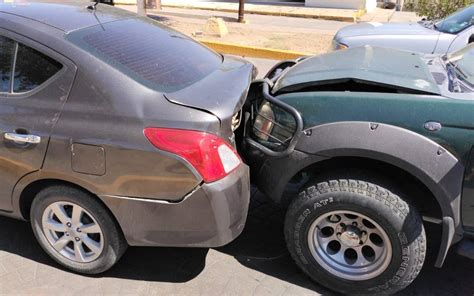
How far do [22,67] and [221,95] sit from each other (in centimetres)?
121

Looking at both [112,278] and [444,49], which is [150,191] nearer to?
[112,278]

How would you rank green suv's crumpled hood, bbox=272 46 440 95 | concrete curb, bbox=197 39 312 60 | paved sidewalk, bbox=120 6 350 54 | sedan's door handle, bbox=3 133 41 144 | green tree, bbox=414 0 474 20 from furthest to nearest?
paved sidewalk, bbox=120 6 350 54 < green tree, bbox=414 0 474 20 < concrete curb, bbox=197 39 312 60 < green suv's crumpled hood, bbox=272 46 440 95 < sedan's door handle, bbox=3 133 41 144

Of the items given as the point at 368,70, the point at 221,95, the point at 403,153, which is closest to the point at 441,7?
the point at 368,70

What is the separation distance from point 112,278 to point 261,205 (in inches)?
53.3

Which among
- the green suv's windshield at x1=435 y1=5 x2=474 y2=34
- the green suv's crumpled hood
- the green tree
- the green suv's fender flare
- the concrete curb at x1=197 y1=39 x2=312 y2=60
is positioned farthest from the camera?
the green tree

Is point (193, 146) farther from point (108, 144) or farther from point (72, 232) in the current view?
point (72, 232)

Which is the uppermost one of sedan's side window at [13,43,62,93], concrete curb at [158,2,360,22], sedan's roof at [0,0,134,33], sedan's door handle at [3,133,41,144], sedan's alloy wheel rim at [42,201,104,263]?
sedan's roof at [0,0,134,33]

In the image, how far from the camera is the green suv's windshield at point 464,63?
3.00m

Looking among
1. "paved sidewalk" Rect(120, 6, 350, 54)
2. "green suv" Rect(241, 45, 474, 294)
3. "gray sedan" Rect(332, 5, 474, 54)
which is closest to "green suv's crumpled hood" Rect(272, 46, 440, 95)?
"green suv" Rect(241, 45, 474, 294)

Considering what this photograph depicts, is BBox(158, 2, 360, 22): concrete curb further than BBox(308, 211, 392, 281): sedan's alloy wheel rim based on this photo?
Yes

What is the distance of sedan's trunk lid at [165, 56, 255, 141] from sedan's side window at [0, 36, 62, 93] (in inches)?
30.0

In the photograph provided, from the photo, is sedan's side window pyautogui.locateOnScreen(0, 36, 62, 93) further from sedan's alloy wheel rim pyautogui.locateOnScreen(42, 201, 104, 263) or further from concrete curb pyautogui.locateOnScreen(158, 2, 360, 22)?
concrete curb pyautogui.locateOnScreen(158, 2, 360, 22)

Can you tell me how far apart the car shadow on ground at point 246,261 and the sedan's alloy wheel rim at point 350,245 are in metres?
0.21

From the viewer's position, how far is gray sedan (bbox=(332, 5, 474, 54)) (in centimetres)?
589
